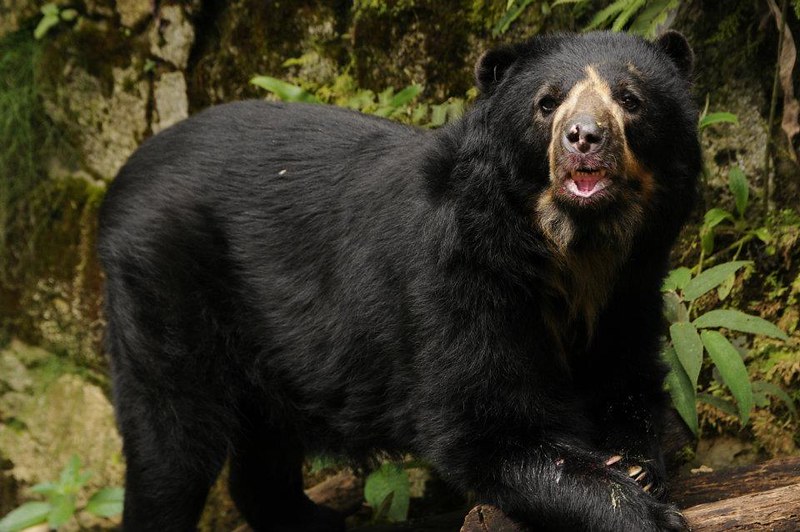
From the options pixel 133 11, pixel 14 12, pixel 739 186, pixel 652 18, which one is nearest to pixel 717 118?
pixel 739 186

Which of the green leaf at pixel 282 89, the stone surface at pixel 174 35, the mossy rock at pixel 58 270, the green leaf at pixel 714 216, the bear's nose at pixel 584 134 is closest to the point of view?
the bear's nose at pixel 584 134

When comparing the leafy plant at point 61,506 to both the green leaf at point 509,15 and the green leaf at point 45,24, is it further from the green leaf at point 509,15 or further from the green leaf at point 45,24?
the green leaf at point 45,24

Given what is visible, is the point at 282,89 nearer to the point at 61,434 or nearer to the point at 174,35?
the point at 174,35

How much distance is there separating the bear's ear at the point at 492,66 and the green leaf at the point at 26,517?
3148 mm

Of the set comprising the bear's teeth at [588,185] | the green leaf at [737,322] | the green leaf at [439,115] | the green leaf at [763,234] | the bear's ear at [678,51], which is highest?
the bear's ear at [678,51]

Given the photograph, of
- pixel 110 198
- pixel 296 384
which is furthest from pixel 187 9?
pixel 296 384

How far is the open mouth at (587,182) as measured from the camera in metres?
3.85

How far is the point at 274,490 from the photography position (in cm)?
581

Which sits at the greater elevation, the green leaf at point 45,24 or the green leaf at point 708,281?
the green leaf at point 45,24

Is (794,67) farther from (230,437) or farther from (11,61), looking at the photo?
(11,61)

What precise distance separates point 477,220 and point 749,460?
249 cm

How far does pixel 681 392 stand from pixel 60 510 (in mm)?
3095

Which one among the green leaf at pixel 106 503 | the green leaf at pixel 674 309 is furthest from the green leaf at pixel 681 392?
the green leaf at pixel 106 503

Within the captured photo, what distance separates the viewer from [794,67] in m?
5.79
